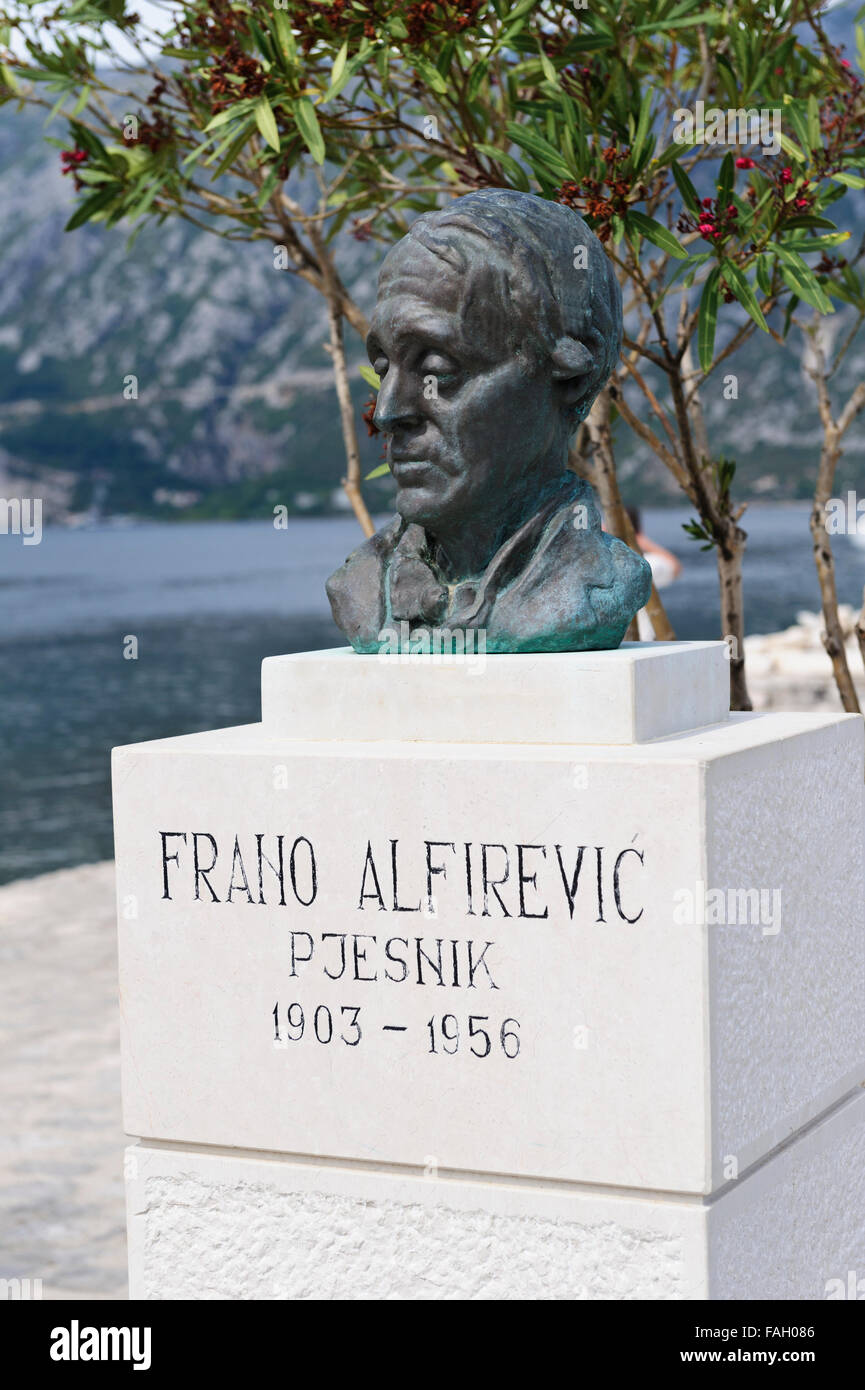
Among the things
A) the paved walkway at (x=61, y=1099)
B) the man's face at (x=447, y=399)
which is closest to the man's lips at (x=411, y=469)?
the man's face at (x=447, y=399)

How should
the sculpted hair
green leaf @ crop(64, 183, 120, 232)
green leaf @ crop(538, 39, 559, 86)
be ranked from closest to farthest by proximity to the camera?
the sculpted hair
green leaf @ crop(538, 39, 559, 86)
green leaf @ crop(64, 183, 120, 232)

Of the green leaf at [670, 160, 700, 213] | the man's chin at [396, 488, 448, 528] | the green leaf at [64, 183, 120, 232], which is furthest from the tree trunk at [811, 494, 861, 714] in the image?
the green leaf at [64, 183, 120, 232]

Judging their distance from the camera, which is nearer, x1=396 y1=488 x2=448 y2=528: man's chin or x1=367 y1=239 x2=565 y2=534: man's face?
x1=367 y1=239 x2=565 y2=534: man's face

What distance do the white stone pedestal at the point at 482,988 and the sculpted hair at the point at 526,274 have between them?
0.68m

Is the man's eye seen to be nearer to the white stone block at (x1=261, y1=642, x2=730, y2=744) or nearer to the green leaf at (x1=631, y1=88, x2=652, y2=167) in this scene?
the white stone block at (x1=261, y1=642, x2=730, y2=744)

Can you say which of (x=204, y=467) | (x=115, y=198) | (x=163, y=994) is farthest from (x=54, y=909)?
(x=204, y=467)

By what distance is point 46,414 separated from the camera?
312 ft

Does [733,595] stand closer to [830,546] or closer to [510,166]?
[830,546]

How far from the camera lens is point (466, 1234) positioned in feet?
11.2

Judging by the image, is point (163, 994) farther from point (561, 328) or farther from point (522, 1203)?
point (561, 328)

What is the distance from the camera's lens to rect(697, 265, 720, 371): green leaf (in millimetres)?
4340

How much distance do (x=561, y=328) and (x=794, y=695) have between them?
935cm

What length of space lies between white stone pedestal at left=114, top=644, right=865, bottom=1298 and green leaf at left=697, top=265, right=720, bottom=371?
3.21 feet

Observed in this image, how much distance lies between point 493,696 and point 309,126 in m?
1.76
